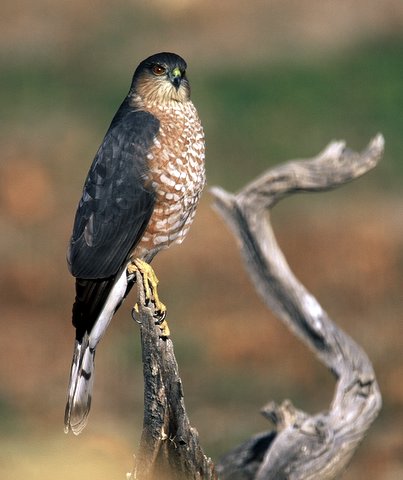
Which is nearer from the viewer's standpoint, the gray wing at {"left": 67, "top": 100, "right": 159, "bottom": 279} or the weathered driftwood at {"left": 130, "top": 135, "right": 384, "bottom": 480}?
the gray wing at {"left": 67, "top": 100, "right": 159, "bottom": 279}

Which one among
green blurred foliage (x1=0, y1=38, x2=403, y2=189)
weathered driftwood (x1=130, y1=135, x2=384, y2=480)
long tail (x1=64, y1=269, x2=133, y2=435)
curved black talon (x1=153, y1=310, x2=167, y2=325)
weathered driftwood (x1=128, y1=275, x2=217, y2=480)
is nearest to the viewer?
weathered driftwood (x1=128, y1=275, x2=217, y2=480)

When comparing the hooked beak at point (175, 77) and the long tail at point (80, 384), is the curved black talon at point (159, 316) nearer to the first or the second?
the long tail at point (80, 384)

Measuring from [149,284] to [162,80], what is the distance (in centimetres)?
99

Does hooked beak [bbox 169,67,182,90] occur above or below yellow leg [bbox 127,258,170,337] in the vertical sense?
above

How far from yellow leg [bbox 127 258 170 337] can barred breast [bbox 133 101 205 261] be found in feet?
0.17

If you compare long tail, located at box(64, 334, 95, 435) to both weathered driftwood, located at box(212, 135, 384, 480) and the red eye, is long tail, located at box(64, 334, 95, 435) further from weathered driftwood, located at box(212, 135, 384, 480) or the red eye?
the red eye

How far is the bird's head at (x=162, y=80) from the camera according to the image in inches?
279

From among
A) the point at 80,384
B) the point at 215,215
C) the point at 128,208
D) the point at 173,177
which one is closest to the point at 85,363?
the point at 80,384

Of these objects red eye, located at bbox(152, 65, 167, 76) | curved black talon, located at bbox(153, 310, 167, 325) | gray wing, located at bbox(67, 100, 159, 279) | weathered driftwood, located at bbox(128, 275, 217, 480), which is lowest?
weathered driftwood, located at bbox(128, 275, 217, 480)

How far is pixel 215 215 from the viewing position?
1593 cm

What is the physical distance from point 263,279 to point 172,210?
1.27 metres

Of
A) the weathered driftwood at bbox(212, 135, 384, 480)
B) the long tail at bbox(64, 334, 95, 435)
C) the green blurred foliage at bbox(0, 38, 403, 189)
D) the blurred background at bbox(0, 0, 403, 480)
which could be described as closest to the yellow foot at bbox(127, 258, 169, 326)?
the long tail at bbox(64, 334, 95, 435)

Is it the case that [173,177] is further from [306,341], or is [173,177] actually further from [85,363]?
[306,341]

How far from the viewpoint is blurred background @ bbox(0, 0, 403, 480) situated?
12828 mm
